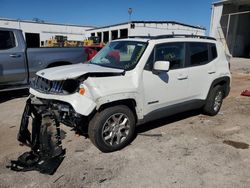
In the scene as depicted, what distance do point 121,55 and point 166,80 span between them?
3.21ft

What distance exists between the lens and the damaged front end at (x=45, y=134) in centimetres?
351

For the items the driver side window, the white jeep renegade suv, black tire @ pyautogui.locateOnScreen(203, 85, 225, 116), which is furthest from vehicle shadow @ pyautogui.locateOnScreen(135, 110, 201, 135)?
the driver side window

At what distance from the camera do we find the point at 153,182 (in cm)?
319

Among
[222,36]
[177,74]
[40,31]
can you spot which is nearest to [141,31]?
[222,36]

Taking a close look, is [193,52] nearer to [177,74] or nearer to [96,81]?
[177,74]

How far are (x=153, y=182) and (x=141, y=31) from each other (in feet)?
102

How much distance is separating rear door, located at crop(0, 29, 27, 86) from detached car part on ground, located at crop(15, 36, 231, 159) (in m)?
2.59

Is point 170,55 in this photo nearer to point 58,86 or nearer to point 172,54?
point 172,54

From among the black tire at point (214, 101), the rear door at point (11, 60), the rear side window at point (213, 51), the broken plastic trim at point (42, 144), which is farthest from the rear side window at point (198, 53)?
the rear door at point (11, 60)

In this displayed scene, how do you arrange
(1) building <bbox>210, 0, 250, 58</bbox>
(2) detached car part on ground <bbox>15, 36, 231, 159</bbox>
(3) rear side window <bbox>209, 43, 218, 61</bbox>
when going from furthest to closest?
(1) building <bbox>210, 0, 250, 58</bbox> < (3) rear side window <bbox>209, 43, 218, 61</bbox> < (2) detached car part on ground <bbox>15, 36, 231, 159</bbox>

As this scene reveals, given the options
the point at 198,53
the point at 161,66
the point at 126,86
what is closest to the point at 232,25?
the point at 198,53

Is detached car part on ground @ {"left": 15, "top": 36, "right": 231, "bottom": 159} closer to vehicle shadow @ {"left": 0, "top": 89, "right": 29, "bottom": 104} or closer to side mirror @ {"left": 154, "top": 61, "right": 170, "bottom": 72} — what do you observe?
side mirror @ {"left": 154, "top": 61, "right": 170, "bottom": 72}

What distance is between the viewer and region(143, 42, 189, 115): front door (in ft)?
13.8

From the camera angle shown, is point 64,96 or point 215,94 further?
point 215,94
